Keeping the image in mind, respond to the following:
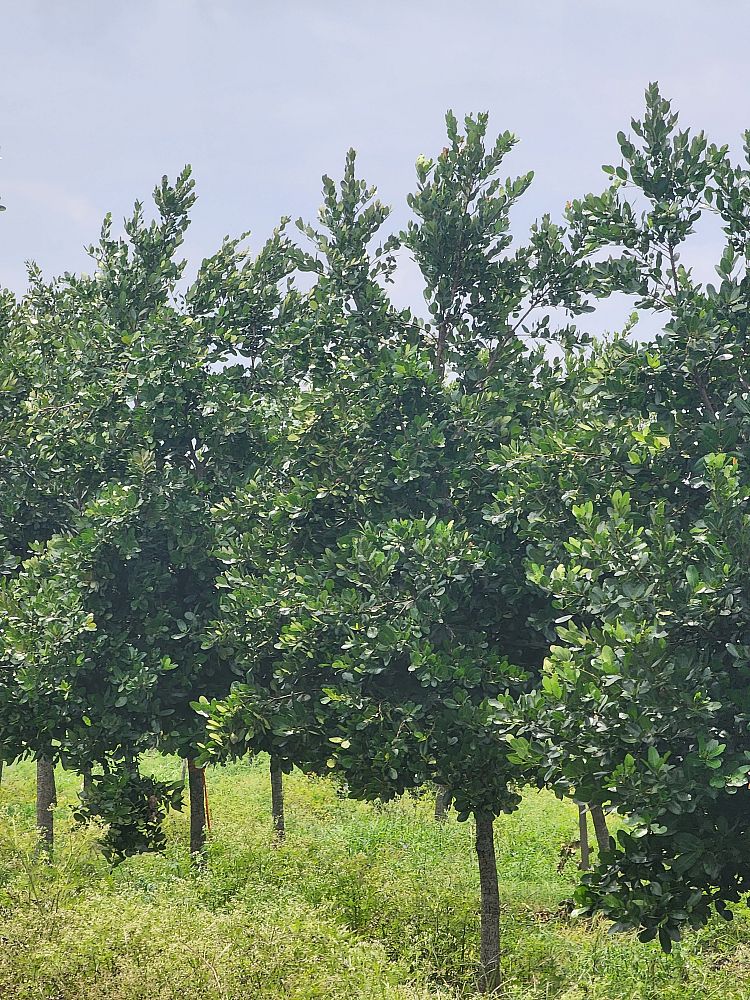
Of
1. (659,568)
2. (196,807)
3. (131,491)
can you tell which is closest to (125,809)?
(196,807)

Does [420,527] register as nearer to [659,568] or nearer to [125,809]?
[659,568]

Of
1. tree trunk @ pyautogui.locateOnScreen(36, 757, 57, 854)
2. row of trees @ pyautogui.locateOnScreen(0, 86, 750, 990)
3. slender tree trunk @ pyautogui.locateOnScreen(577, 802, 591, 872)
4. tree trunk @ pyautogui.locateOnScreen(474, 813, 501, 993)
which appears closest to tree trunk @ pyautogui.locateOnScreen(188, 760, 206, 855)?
row of trees @ pyautogui.locateOnScreen(0, 86, 750, 990)

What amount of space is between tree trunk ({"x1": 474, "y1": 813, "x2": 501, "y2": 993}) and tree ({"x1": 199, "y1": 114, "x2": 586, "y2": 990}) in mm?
30

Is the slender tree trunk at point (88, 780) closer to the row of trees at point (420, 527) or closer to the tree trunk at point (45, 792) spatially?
the row of trees at point (420, 527)

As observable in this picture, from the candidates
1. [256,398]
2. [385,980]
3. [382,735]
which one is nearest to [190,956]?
[385,980]

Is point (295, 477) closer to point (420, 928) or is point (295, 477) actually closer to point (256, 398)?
point (256, 398)

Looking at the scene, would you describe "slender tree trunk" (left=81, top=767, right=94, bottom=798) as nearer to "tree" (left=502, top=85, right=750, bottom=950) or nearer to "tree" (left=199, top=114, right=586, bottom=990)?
"tree" (left=199, top=114, right=586, bottom=990)

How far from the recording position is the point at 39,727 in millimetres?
13922

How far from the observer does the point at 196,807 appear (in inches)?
657

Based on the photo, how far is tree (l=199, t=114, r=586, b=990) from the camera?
37.4 ft

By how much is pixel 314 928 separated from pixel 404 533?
460 cm

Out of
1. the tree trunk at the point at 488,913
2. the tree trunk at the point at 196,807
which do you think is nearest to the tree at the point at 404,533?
the tree trunk at the point at 488,913

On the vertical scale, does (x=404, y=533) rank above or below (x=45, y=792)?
above

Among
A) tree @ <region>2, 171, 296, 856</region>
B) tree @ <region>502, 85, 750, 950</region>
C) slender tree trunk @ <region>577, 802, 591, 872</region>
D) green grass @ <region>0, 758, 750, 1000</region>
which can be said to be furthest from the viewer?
slender tree trunk @ <region>577, 802, 591, 872</region>
